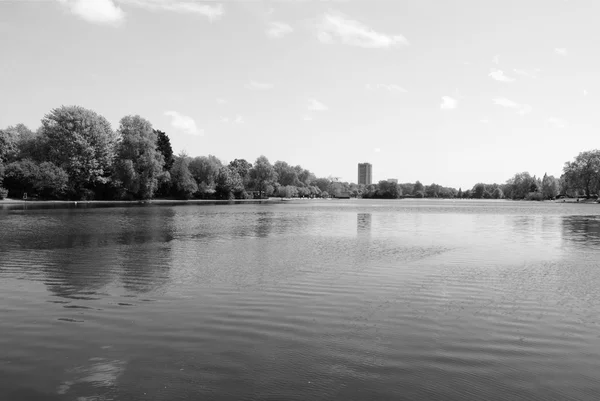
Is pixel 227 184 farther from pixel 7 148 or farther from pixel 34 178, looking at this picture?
pixel 34 178

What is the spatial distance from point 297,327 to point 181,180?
11127 centimetres

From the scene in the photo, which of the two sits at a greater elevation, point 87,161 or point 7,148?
point 7,148

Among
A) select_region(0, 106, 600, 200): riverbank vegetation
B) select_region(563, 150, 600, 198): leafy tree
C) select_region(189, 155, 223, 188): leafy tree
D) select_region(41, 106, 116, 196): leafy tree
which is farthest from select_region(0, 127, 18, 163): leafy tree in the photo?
select_region(563, 150, 600, 198): leafy tree

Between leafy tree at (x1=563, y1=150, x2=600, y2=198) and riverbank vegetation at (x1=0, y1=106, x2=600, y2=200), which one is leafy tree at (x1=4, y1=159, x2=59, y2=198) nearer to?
riverbank vegetation at (x1=0, y1=106, x2=600, y2=200)

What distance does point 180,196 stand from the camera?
→ 120 m

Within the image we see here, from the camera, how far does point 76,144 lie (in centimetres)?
8550

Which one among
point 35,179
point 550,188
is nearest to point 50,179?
point 35,179

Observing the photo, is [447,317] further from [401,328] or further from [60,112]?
[60,112]

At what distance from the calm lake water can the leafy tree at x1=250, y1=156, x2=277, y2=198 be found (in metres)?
149

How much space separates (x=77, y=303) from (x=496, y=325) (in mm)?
10457

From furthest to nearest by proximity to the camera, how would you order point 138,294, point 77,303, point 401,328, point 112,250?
point 112,250 < point 138,294 < point 77,303 < point 401,328

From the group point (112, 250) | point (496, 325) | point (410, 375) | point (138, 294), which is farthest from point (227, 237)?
point (410, 375)

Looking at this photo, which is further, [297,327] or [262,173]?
[262,173]

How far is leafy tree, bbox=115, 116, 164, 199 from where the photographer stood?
308 feet
